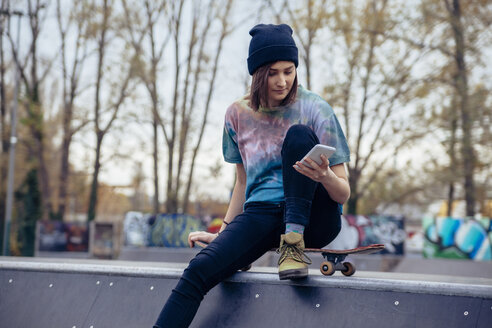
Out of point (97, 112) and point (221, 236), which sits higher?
point (97, 112)

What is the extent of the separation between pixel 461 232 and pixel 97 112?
14.3 m

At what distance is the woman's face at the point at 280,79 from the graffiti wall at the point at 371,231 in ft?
47.9

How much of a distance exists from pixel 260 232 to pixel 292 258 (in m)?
0.22

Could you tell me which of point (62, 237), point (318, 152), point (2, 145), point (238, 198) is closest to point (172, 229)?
point (62, 237)

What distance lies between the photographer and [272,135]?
2.78 meters

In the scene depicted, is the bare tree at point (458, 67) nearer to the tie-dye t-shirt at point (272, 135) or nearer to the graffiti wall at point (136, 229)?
the graffiti wall at point (136, 229)

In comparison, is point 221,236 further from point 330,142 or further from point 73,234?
point 73,234

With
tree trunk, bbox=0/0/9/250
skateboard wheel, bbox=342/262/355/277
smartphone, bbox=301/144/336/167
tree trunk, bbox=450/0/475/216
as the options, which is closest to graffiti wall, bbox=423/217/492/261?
tree trunk, bbox=450/0/475/216

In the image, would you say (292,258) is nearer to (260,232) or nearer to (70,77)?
(260,232)

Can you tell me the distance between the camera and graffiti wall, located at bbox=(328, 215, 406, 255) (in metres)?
17.0

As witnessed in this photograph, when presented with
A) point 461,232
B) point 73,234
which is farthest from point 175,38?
point 461,232

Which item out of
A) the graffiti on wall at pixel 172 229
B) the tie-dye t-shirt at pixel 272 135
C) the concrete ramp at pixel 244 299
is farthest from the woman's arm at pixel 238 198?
the graffiti on wall at pixel 172 229

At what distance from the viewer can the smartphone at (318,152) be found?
2197 mm

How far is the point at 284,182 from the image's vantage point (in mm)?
2551
